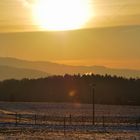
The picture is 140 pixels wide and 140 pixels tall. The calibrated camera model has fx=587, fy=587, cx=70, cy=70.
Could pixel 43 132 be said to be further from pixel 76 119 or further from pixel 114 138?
pixel 76 119

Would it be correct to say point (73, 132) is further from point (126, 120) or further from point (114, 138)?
point (126, 120)

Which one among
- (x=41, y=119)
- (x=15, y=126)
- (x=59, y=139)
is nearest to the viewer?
(x=59, y=139)

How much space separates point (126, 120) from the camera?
100500mm

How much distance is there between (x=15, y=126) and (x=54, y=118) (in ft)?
79.6

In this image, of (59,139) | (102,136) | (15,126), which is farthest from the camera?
(15,126)

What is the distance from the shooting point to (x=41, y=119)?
98062mm

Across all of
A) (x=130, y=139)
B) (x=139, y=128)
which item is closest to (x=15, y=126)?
(x=139, y=128)

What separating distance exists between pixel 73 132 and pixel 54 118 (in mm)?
32413

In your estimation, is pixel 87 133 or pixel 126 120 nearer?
pixel 87 133

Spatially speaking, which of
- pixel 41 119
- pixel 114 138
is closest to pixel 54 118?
pixel 41 119

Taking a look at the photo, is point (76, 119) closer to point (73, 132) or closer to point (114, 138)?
point (73, 132)

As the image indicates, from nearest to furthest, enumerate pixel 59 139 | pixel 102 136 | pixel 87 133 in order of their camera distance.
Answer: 1. pixel 59 139
2. pixel 102 136
3. pixel 87 133

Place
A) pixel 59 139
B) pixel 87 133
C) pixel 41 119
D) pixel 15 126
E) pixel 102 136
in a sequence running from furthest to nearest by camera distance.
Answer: pixel 41 119, pixel 15 126, pixel 87 133, pixel 102 136, pixel 59 139

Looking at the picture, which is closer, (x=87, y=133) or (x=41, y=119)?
(x=87, y=133)
